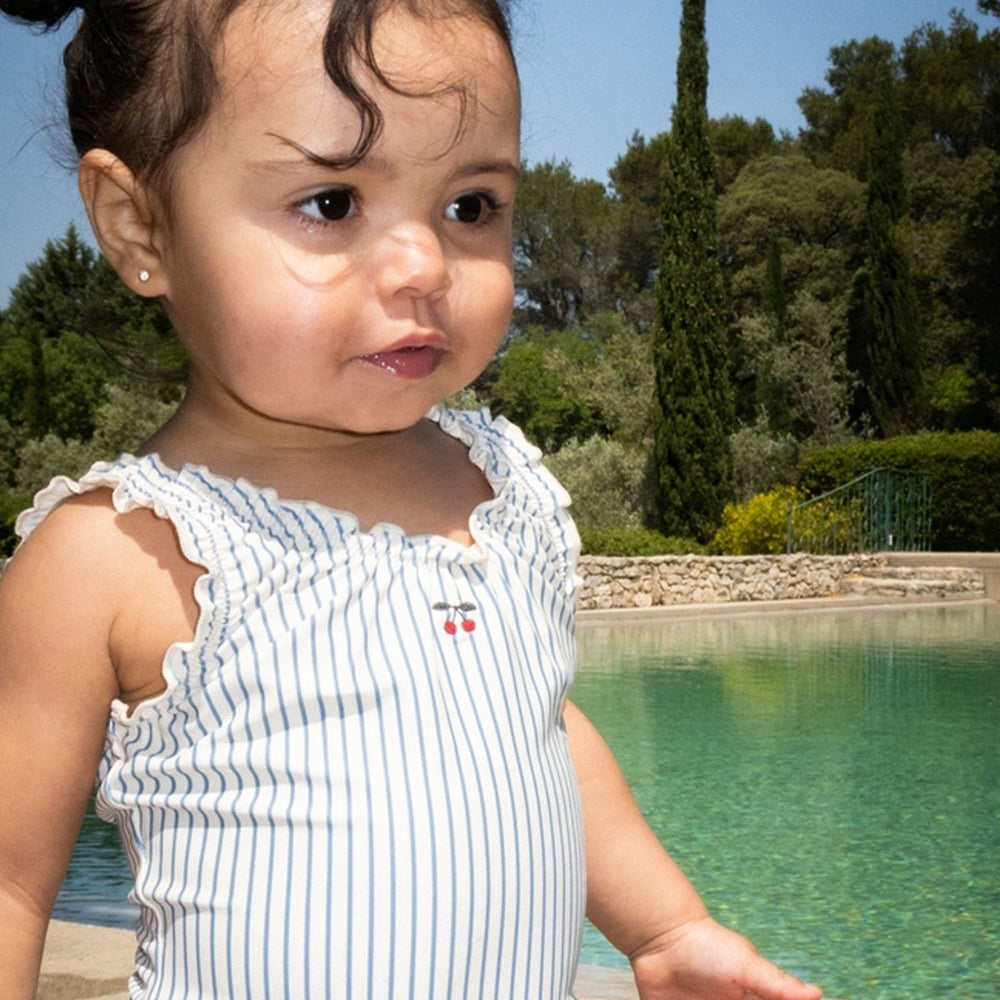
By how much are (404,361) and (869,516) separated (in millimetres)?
19748

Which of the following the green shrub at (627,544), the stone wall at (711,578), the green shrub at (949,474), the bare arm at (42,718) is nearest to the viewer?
the bare arm at (42,718)

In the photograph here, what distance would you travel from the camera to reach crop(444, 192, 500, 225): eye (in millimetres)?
1197

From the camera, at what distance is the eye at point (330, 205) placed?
114 cm

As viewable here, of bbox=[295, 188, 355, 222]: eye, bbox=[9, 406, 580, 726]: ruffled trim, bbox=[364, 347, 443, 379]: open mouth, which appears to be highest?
bbox=[295, 188, 355, 222]: eye

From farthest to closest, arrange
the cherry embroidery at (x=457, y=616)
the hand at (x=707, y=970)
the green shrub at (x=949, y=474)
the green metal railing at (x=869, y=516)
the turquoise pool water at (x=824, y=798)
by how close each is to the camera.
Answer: the green shrub at (x=949, y=474) < the green metal railing at (x=869, y=516) < the turquoise pool water at (x=824, y=798) < the hand at (x=707, y=970) < the cherry embroidery at (x=457, y=616)

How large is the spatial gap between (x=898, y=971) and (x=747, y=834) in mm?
1702

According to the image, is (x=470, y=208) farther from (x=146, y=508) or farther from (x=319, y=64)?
(x=146, y=508)

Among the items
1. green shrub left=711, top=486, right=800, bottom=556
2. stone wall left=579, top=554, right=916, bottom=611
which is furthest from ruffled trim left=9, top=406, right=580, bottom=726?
green shrub left=711, top=486, right=800, bottom=556

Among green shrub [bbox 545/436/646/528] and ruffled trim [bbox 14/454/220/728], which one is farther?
green shrub [bbox 545/436/646/528]

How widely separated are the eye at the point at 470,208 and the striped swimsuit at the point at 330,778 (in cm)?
27

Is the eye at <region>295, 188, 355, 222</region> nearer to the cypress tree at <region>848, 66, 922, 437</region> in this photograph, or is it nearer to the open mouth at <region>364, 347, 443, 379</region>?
the open mouth at <region>364, 347, 443, 379</region>

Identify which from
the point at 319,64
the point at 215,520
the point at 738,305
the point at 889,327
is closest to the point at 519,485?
the point at 215,520

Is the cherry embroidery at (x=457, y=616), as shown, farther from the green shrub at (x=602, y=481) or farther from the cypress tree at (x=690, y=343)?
the green shrub at (x=602, y=481)

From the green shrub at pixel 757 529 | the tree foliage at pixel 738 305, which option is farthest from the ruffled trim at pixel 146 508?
the green shrub at pixel 757 529
